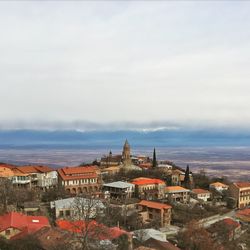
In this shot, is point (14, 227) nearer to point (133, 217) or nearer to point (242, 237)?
Answer: point (133, 217)

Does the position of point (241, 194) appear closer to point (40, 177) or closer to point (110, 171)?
point (110, 171)

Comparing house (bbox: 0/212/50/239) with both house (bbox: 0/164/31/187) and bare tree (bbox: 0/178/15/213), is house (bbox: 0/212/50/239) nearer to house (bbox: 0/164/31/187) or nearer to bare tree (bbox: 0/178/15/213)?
bare tree (bbox: 0/178/15/213)

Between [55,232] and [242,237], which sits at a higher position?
[55,232]

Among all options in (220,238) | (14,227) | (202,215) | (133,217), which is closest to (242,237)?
(220,238)

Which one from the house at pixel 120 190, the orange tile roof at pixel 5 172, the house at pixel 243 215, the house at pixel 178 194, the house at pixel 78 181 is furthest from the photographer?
the house at pixel 78 181

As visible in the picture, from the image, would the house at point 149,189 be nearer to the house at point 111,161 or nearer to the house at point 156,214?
the house at point 156,214

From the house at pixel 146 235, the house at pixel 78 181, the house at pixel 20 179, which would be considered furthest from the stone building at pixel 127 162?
the house at pixel 146 235

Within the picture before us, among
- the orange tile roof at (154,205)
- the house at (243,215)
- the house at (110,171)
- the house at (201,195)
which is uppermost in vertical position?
the house at (110,171)
